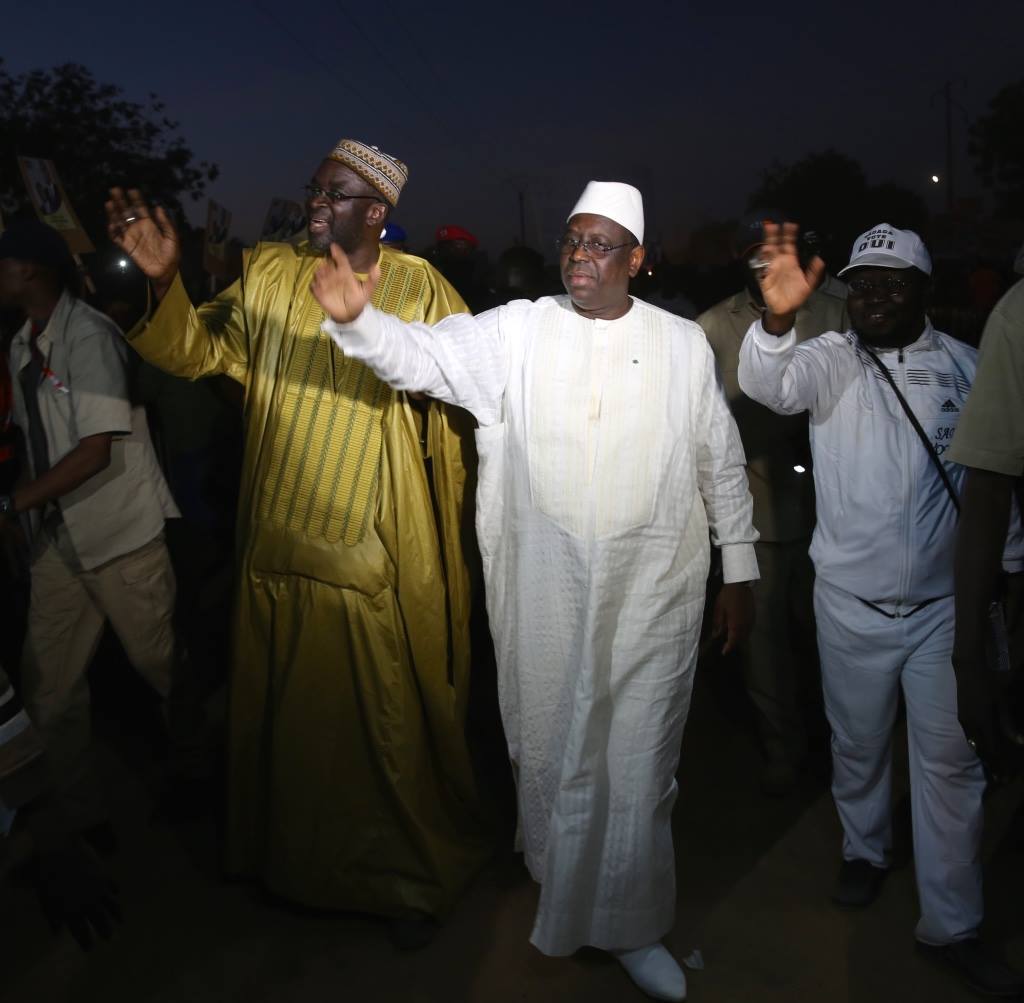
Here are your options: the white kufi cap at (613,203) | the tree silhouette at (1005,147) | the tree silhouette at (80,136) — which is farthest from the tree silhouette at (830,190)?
the white kufi cap at (613,203)

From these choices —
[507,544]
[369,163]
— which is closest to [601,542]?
[507,544]

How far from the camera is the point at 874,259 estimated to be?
2.97 meters

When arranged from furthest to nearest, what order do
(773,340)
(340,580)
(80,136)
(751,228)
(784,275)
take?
1. (80,136)
2. (751,228)
3. (340,580)
4. (773,340)
5. (784,275)

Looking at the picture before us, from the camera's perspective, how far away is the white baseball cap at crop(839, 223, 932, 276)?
2.96m

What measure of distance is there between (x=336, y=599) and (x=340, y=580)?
0.07 meters

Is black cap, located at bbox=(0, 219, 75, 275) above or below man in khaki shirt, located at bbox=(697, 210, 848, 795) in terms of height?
above

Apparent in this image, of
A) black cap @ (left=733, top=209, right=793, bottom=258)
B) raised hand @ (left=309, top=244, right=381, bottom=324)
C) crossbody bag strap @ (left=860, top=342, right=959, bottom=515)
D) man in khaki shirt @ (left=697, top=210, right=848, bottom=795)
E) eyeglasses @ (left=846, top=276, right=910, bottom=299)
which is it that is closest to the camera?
raised hand @ (left=309, top=244, right=381, bottom=324)

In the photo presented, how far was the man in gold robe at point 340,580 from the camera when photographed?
10.3 ft

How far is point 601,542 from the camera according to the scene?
2.79m

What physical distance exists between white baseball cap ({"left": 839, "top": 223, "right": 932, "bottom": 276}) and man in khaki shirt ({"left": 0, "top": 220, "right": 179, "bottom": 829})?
2.52 metres

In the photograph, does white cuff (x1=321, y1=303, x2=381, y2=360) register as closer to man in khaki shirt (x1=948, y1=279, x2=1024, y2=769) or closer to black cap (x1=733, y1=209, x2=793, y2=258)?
man in khaki shirt (x1=948, y1=279, x2=1024, y2=769)

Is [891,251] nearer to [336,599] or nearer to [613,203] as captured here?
[613,203]

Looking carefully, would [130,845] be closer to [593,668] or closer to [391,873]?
[391,873]

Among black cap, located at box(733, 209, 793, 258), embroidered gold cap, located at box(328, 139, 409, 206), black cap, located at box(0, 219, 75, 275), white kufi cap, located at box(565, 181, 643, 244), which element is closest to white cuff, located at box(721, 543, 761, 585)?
white kufi cap, located at box(565, 181, 643, 244)
